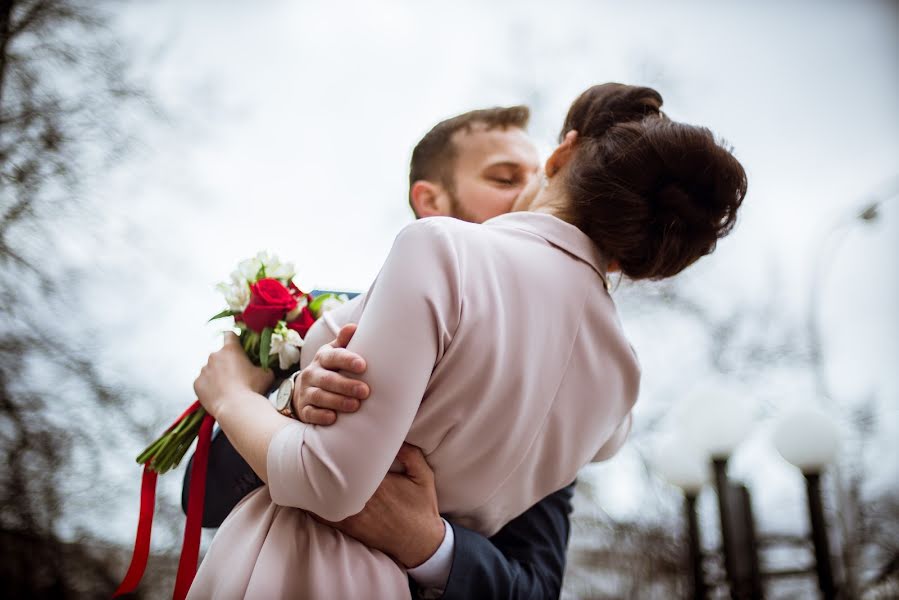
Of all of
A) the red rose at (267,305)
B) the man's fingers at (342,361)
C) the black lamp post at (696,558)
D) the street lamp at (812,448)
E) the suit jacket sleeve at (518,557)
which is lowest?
the black lamp post at (696,558)

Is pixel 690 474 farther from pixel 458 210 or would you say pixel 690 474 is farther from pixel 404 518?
pixel 404 518

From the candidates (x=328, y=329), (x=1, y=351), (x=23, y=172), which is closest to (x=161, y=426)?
(x=1, y=351)

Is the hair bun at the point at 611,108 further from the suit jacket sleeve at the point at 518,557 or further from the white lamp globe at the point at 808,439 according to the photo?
the white lamp globe at the point at 808,439

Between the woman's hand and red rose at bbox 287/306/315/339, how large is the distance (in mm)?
147

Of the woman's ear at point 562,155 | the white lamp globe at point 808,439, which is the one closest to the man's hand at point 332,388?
the woman's ear at point 562,155

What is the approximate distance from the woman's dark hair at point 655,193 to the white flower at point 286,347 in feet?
2.40

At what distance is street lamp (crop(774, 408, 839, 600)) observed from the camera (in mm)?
4203

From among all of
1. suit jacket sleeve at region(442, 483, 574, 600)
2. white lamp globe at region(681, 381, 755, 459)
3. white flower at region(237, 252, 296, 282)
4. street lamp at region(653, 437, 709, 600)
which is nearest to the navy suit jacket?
suit jacket sleeve at region(442, 483, 574, 600)

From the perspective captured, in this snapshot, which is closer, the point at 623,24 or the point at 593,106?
the point at 593,106

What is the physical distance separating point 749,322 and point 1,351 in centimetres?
934

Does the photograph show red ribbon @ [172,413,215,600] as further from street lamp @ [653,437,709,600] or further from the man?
street lamp @ [653,437,709,600]

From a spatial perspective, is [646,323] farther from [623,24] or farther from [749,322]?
[623,24]

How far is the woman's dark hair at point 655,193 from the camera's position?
1474 mm

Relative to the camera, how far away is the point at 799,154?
1122cm
